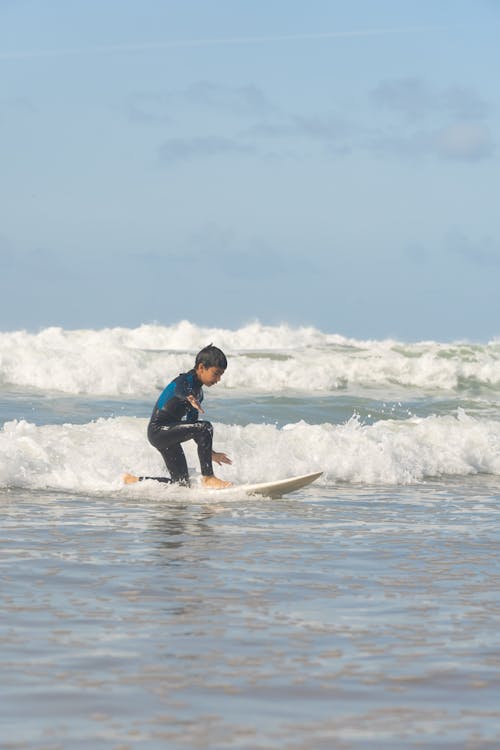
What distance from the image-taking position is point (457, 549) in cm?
873

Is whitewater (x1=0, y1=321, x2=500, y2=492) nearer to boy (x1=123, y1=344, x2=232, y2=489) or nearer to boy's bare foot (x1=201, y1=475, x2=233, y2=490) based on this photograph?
boy (x1=123, y1=344, x2=232, y2=489)

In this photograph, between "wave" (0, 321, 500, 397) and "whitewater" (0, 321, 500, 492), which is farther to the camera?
"wave" (0, 321, 500, 397)

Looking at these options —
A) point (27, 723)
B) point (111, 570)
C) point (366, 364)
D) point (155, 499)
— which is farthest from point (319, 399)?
point (27, 723)

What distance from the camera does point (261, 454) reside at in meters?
14.7

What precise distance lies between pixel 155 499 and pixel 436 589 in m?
4.68

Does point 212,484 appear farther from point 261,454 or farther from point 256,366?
point 256,366

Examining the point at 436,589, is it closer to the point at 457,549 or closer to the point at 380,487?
the point at 457,549

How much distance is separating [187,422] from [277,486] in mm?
1104

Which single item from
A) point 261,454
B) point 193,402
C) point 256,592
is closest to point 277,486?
point 193,402

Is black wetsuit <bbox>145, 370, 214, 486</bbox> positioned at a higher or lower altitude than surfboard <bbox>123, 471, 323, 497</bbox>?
higher

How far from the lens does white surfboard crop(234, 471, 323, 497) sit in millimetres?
11438

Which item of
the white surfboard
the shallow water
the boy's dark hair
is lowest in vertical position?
the shallow water

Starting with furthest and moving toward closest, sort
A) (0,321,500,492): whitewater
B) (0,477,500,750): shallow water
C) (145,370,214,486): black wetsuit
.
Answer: (0,321,500,492): whitewater < (145,370,214,486): black wetsuit < (0,477,500,750): shallow water

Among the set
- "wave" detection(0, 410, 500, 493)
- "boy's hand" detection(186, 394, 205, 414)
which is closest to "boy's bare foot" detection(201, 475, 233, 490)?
"boy's hand" detection(186, 394, 205, 414)
